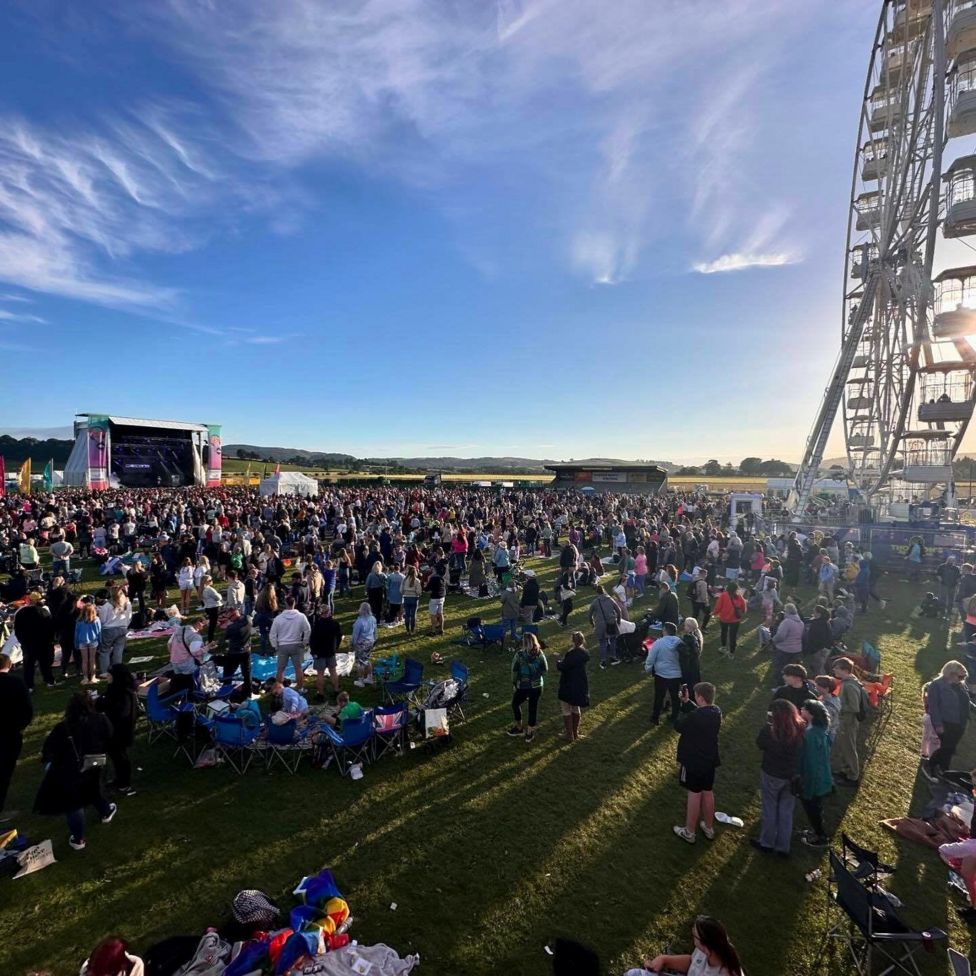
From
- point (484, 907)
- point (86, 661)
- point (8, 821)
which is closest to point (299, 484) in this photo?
point (86, 661)

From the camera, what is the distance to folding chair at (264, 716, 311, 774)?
21.2 ft

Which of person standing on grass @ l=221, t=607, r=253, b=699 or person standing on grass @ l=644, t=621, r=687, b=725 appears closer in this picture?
person standing on grass @ l=644, t=621, r=687, b=725

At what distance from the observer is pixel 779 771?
16.4ft

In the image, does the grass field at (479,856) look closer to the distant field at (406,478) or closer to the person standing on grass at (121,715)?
the person standing on grass at (121,715)

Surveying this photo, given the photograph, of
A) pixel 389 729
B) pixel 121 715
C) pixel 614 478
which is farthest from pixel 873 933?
pixel 614 478

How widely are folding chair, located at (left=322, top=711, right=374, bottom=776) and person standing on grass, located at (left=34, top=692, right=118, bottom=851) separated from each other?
2.35 m

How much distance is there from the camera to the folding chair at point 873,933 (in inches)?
149

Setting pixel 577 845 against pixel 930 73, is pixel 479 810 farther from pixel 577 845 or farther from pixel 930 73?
pixel 930 73

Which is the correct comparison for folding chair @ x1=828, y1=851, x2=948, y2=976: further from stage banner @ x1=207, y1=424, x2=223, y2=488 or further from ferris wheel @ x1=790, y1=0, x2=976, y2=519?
stage banner @ x1=207, y1=424, x2=223, y2=488

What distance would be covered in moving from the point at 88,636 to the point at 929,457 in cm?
3843

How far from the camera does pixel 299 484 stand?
37500 mm

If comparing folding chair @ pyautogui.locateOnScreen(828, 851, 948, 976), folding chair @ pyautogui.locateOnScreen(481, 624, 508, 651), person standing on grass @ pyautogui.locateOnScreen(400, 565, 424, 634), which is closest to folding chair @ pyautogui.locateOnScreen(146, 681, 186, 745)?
person standing on grass @ pyautogui.locateOnScreen(400, 565, 424, 634)

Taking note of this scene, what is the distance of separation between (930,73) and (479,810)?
3527cm

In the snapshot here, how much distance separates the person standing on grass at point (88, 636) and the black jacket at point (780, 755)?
370 inches
